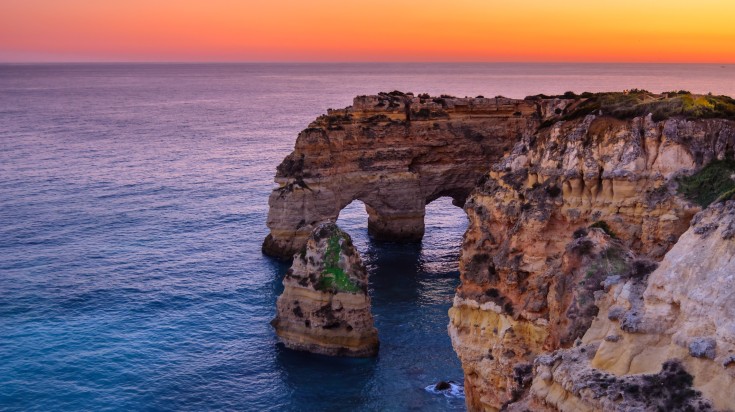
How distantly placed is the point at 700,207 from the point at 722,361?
10.5 m

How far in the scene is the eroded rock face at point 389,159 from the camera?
236 ft

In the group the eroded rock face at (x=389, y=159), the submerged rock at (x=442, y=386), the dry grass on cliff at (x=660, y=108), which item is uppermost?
the dry grass on cliff at (x=660, y=108)

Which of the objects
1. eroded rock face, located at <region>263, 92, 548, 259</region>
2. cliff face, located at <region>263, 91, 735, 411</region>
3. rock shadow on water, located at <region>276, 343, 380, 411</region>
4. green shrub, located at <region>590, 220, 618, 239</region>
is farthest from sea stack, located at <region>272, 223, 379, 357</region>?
green shrub, located at <region>590, 220, 618, 239</region>

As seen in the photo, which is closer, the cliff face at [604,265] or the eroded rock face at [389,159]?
the cliff face at [604,265]

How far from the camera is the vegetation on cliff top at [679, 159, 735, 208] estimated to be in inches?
1066

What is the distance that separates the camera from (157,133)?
158 meters

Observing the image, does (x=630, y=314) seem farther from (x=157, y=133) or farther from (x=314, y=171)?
(x=157, y=133)

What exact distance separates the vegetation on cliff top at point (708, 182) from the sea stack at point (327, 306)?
81.8 ft

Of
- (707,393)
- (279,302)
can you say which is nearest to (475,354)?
(707,393)

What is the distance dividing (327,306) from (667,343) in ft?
102

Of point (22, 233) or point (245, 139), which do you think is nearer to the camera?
point (22, 233)

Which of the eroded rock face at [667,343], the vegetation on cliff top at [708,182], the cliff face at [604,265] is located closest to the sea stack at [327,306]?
the cliff face at [604,265]

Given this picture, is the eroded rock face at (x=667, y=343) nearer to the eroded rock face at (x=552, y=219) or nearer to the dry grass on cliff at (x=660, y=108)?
the eroded rock face at (x=552, y=219)

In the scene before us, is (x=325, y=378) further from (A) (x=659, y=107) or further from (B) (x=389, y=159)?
(B) (x=389, y=159)
